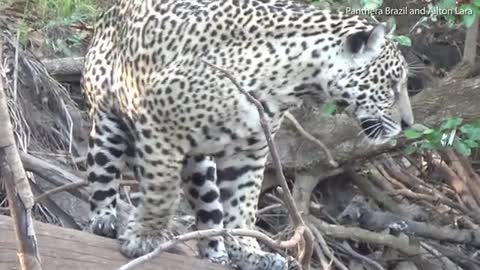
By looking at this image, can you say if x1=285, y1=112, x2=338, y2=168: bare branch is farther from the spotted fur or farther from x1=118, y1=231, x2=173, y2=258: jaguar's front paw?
x1=118, y1=231, x2=173, y2=258: jaguar's front paw

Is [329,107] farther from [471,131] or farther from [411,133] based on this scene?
[471,131]

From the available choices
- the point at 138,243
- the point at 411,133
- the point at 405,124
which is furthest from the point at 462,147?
the point at 138,243

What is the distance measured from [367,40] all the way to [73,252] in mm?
1383

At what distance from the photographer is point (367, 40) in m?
4.59

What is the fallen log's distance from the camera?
428cm

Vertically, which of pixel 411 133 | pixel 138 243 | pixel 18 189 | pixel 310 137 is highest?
pixel 18 189

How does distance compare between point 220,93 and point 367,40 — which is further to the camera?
point 367,40

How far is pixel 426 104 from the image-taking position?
6059 millimetres

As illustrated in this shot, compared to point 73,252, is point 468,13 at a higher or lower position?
higher

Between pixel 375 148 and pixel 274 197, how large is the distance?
25.2 inches

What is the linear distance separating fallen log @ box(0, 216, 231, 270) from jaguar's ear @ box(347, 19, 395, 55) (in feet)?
3.47

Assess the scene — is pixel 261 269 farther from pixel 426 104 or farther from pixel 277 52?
pixel 426 104

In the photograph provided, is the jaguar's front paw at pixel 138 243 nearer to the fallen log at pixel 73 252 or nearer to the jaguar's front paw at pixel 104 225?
the fallen log at pixel 73 252

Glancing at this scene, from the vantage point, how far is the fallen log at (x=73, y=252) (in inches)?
169
